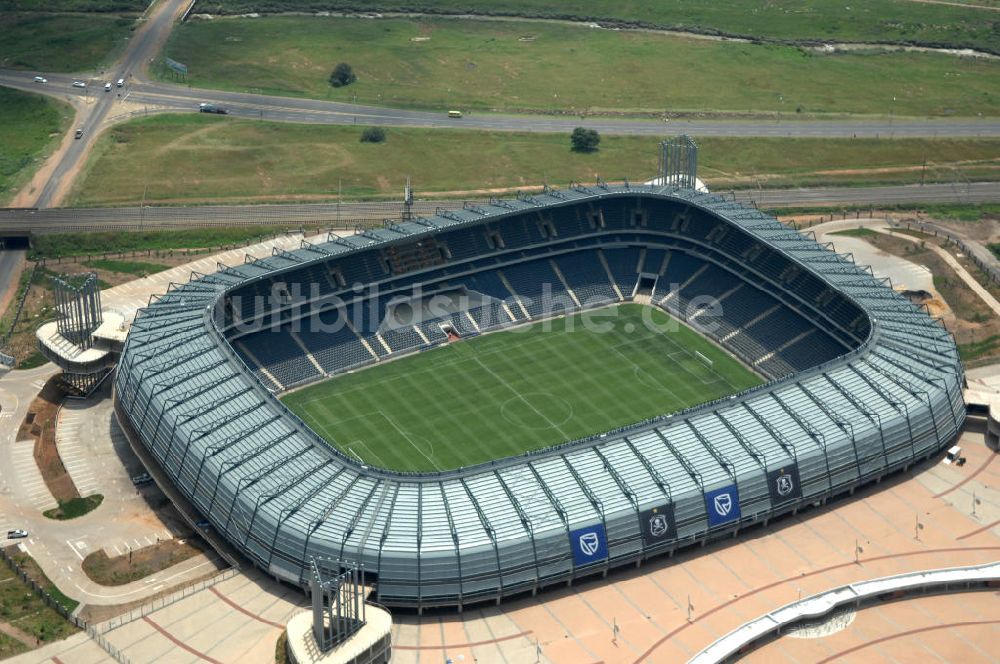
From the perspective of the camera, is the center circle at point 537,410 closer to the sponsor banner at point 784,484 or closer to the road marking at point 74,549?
the sponsor banner at point 784,484

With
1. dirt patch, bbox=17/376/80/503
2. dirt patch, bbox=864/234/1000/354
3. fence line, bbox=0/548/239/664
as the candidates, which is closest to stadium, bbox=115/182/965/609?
fence line, bbox=0/548/239/664

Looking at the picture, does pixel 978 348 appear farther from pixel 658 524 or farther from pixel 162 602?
pixel 162 602

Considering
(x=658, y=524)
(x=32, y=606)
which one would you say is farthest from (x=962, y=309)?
(x=32, y=606)

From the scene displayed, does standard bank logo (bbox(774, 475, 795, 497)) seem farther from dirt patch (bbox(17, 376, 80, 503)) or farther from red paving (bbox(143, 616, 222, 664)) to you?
Answer: dirt patch (bbox(17, 376, 80, 503))

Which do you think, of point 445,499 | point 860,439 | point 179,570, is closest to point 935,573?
point 860,439

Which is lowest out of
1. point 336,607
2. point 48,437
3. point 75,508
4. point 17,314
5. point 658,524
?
point 17,314
